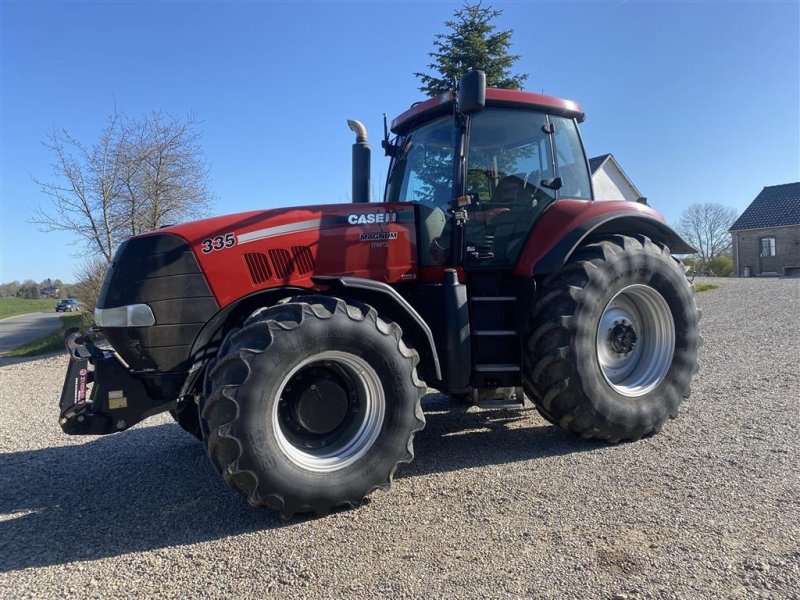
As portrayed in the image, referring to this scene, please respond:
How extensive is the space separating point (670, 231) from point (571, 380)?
1.79 m

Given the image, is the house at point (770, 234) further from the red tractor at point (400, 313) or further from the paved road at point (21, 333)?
the paved road at point (21, 333)

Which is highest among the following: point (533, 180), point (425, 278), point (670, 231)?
point (533, 180)

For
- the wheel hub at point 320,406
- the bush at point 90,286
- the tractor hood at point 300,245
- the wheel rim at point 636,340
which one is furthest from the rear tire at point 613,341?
the bush at point 90,286

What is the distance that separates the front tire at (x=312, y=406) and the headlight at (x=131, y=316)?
0.59 metres

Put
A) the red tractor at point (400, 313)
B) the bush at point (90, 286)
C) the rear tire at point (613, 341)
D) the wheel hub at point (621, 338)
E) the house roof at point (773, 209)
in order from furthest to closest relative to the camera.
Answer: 1. the house roof at point (773, 209)
2. the bush at point (90, 286)
3. the wheel hub at point (621, 338)
4. the rear tire at point (613, 341)
5. the red tractor at point (400, 313)

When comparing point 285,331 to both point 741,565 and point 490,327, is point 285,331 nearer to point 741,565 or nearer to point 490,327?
point 490,327

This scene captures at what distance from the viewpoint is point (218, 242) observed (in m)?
3.63

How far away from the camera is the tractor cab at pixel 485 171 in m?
4.33

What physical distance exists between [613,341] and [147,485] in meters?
3.68

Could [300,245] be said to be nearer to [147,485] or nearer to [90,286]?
[147,485]

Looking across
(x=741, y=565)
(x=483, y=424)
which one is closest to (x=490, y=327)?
(x=483, y=424)

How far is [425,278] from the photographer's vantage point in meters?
4.32

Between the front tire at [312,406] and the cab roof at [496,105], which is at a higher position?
the cab roof at [496,105]

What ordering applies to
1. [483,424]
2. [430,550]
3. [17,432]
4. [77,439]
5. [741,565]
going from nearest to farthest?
[741,565] → [430,550] → [483,424] → [77,439] → [17,432]
